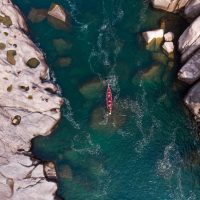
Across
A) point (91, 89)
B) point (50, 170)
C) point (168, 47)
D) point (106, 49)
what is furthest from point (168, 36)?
point (50, 170)

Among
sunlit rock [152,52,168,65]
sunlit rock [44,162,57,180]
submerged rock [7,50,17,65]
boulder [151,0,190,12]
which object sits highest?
boulder [151,0,190,12]

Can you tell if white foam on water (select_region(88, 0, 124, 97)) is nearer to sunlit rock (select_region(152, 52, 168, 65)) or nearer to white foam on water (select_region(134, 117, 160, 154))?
sunlit rock (select_region(152, 52, 168, 65))

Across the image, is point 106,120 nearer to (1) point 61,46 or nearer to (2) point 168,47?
(1) point 61,46

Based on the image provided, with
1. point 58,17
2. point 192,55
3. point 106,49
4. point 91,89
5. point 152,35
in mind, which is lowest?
point 91,89

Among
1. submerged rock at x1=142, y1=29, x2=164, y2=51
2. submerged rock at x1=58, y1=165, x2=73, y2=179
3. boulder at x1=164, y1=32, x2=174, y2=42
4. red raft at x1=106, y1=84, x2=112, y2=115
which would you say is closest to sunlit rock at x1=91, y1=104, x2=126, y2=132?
red raft at x1=106, y1=84, x2=112, y2=115

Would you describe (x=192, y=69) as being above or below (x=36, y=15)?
above

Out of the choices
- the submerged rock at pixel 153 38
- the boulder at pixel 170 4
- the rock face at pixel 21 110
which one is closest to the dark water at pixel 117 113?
the submerged rock at pixel 153 38

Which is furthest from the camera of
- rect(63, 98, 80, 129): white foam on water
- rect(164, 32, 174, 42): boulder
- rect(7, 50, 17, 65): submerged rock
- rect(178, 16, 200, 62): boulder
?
rect(164, 32, 174, 42): boulder
